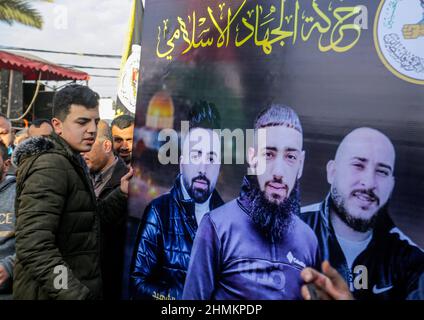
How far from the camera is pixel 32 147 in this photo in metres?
1.80

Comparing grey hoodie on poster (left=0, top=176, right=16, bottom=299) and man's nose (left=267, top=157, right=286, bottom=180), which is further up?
man's nose (left=267, top=157, right=286, bottom=180)

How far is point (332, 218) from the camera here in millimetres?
1446

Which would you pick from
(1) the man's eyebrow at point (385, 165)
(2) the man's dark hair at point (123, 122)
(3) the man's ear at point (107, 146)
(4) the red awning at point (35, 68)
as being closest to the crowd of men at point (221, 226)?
(1) the man's eyebrow at point (385, 165)

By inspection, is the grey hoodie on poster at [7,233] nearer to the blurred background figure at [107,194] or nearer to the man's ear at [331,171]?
the blurred background figure at [107,194]

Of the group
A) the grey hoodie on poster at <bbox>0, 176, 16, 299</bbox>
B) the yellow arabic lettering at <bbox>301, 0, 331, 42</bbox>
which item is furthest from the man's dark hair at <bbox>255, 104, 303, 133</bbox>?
the grey hoodie on poster at <bbox>0, 176, 16, 299</bbox>

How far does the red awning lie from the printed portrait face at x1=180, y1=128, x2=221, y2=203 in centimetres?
601

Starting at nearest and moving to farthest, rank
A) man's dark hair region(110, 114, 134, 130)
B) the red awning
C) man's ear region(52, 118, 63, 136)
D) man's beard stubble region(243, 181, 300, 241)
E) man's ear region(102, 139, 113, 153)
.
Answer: man's beard stubble region(243, 181, 300, 241) → man's ear region(52, 118, 63, 136) → man's ear region(102, 139, 113, 153) → man's dark hair region(110, 114, 134, 130) → the red awning

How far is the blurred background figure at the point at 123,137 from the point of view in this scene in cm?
310

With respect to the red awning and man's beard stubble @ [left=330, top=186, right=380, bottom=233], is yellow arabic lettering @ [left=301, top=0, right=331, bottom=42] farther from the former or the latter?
the red awning

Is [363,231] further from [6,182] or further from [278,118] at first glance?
[6,182]

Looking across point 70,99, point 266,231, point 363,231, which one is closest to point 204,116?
point 266,231

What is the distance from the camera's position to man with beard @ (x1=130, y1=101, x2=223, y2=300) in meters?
1.75

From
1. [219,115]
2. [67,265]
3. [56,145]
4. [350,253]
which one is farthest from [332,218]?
[56,145]

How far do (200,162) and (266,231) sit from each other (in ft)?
1.34
